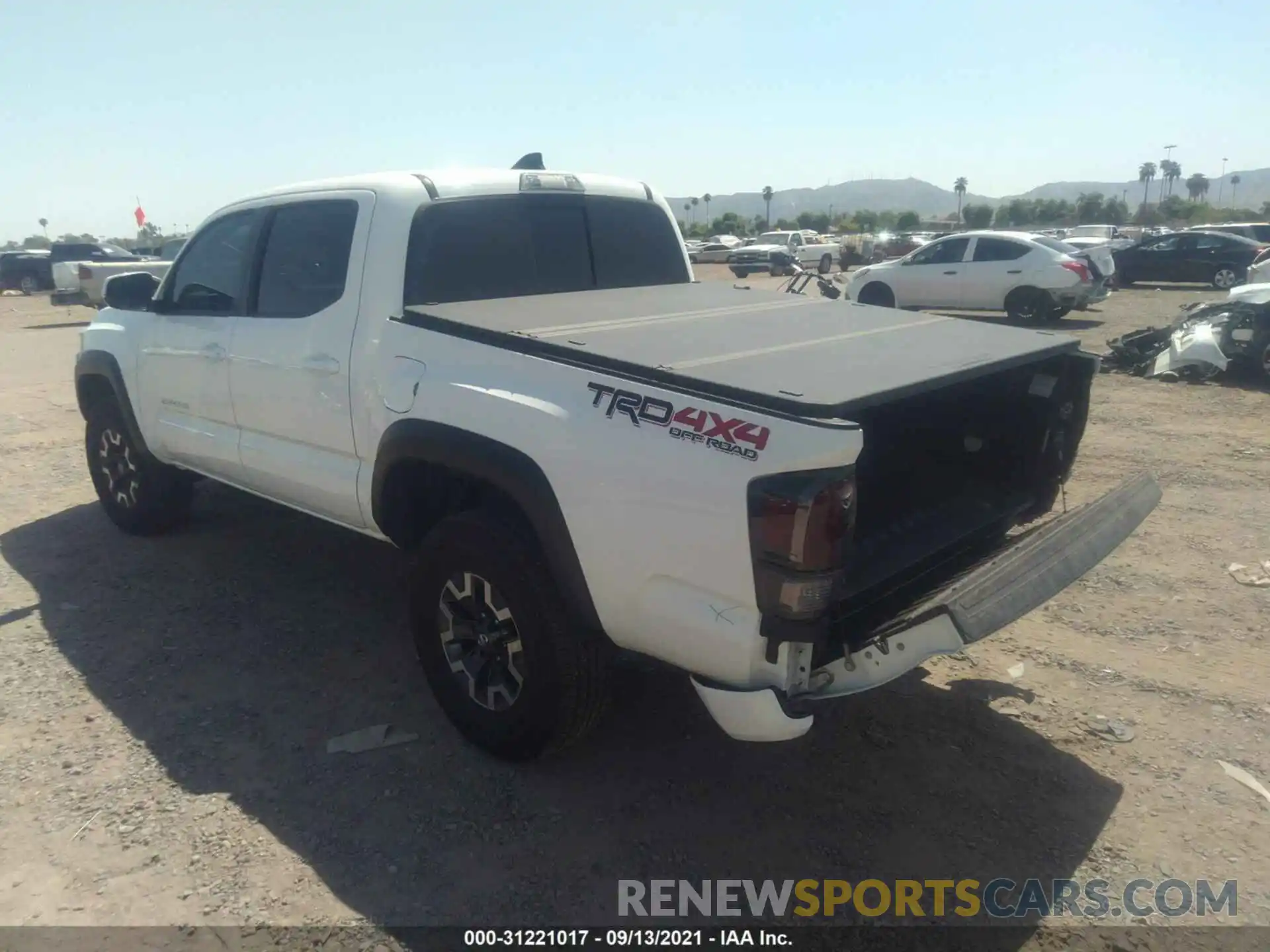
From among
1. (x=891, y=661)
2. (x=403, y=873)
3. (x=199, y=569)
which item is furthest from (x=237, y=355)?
(x=891, y=661)

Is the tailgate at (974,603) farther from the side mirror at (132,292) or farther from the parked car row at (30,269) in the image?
the parked car row at (30,269)

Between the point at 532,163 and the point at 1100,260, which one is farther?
the point at 1100,260

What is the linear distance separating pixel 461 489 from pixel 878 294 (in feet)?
50.1

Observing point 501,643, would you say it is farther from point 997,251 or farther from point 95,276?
point 95,276

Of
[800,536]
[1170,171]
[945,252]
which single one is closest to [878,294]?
[945,252]

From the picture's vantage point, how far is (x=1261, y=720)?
12.1 feet

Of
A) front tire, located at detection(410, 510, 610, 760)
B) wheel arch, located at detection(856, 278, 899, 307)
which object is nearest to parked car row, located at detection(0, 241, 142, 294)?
wheel arch, located at detection(856, 278, 899, 307)

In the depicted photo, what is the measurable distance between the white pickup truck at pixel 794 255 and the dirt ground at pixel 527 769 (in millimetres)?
27075

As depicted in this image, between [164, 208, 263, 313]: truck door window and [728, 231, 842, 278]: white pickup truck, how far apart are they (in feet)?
87.4

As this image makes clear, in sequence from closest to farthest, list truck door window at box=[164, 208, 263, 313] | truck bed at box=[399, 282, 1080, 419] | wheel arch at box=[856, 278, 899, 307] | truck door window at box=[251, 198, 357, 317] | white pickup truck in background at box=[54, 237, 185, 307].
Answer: truck bed at box=[399, 282, 1080, 419] < truck door window at box=[251, 198, 357, 317] < truck door window at box=[164, 208, 263, 313] < wheel arch at box=[856, 278, 899, 307] < white pickup truck in background at box=[54, 237, 185, 307]

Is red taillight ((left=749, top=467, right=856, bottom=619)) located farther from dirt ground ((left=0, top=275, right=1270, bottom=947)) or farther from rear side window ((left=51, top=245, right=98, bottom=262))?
rear side window ((left=51, top=245, right=98, bottom=262))

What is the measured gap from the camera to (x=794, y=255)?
111 feet

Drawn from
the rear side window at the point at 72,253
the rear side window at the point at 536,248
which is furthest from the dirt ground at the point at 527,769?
the rear side window at the point at 72,253

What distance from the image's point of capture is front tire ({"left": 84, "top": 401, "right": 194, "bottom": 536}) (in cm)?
548
